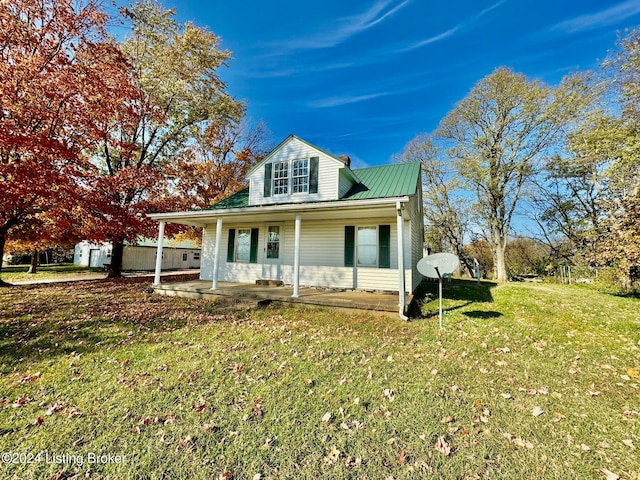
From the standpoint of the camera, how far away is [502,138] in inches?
750

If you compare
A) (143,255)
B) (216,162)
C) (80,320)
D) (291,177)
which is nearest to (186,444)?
(80,320)

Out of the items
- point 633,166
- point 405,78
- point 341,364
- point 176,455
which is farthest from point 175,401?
point 633,166

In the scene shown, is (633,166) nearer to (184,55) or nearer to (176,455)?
(176,455)

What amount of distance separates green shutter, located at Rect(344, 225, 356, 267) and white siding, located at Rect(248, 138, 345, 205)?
1315mm

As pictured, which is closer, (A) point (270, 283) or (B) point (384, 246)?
(B) point (384, 246)

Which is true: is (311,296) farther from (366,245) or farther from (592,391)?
(592,391)

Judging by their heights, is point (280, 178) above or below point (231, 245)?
above

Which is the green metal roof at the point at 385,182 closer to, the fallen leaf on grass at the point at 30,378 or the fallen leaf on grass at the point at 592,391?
the fallen leaf on grass at the point at 592,391

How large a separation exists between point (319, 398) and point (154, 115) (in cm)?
1670

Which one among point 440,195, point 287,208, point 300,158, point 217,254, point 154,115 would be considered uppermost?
point 154,115

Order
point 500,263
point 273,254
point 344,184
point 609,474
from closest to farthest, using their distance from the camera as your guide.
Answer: point 609,474 → point 344,184 → point 273,254 → point 500,263

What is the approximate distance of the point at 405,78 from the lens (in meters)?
14.0

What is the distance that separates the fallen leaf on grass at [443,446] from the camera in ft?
8.25

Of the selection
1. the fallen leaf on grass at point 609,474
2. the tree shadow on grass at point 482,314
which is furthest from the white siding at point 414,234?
the fallen leaf on grass at point 609,474
